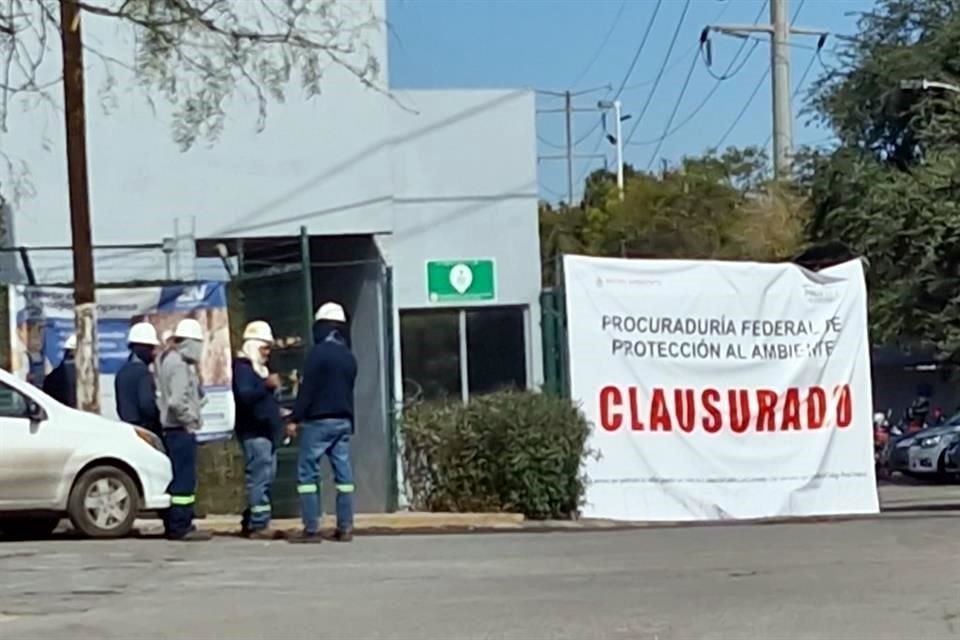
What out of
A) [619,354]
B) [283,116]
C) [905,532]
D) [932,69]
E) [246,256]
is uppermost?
[932,69]

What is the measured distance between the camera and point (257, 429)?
1548 cm

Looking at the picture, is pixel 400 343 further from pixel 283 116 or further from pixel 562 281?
pixel 562 281

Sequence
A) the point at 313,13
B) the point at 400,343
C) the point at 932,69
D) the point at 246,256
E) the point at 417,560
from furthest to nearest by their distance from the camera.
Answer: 1. the point at 932,69
2. the point at 400,343
3. the point at 246,256
4. the point at 313,13
5. the point at 417,560

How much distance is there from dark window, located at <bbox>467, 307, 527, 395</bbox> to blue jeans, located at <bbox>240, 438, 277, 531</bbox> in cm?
994

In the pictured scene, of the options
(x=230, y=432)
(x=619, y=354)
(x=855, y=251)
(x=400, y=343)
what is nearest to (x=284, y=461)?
(x=230, y=432)

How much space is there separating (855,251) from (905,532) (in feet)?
64.2

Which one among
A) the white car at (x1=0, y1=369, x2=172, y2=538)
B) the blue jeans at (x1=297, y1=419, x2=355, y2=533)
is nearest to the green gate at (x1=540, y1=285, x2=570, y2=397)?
Result: the blue jeans at (x1=297, y1=419, x2=355, y2=533)

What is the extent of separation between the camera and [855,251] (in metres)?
35.1

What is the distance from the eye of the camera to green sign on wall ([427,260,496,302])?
2492 centimetres

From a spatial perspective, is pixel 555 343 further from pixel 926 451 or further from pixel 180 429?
pixel 926 451

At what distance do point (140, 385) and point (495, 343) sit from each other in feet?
31.4

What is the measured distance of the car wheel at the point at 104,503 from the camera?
1559cm

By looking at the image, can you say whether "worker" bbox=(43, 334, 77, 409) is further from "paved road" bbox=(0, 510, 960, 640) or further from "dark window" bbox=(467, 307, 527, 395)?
"dark window" bbox=(467, 307, 527, 395)

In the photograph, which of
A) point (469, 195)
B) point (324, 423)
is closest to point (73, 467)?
point (324, 423)
